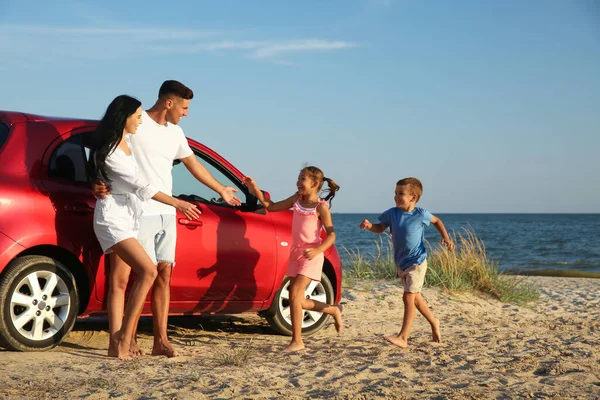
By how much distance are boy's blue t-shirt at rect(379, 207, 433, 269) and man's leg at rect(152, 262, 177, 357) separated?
196 cm

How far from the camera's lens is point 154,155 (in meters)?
5.79

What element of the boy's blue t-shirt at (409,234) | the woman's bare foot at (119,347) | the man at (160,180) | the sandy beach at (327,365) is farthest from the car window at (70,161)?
the boy's blue t-shirt at (409,234)

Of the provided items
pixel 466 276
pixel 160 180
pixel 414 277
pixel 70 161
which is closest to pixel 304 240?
pixel 414 277

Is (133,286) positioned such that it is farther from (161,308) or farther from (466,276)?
(466,276)

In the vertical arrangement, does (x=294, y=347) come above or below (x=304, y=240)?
below

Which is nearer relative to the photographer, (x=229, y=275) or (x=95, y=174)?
(x=95, y=174)

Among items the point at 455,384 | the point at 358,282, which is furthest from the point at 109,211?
the point at 358,282

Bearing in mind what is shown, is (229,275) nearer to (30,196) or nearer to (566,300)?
(30,196)

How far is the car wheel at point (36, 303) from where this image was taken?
538 cm

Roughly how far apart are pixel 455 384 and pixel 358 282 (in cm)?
659

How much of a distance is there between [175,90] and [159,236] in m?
1.10

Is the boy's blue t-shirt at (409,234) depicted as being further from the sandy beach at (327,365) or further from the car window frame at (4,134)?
the car window frame at (4,134)

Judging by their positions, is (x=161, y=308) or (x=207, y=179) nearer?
(x=161, y=308)

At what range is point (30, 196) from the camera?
18.0 feet
